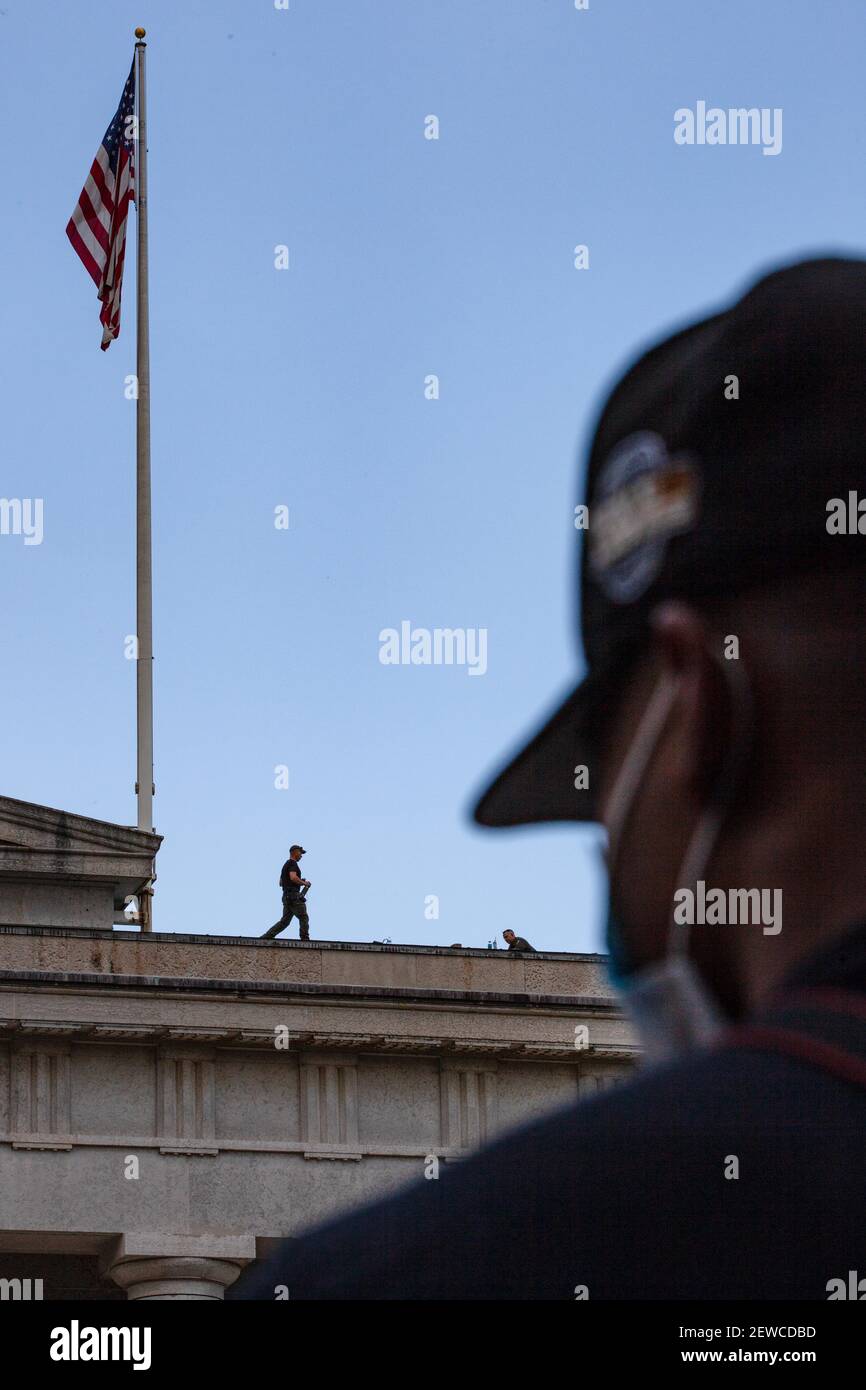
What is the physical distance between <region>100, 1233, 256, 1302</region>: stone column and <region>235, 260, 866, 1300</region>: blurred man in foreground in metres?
25.4

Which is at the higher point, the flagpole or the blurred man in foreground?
the flagpole

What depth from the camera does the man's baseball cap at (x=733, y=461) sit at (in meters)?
6.05

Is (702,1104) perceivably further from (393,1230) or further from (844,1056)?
(393,1230)

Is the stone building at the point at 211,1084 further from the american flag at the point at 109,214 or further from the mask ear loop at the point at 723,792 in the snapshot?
the mask ear loop at the point at 723,792

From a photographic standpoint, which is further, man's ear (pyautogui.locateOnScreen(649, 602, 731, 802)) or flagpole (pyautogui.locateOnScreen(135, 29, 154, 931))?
flagpole (pyautogui.locateOnScreen(135, 29, 154, 931))

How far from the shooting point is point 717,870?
601 cm

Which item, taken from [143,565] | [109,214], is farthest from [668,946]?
[109,214]

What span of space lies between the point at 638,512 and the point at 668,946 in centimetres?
110

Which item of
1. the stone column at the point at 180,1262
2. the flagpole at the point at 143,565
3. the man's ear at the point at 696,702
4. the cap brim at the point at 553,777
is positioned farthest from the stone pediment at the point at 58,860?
the man's ear at the point at 696,702

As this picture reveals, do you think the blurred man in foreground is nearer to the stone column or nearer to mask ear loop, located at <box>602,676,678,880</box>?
mask ear loop, located at <box>602,676,678,880</box>

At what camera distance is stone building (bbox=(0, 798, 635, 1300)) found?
31141 millimetres

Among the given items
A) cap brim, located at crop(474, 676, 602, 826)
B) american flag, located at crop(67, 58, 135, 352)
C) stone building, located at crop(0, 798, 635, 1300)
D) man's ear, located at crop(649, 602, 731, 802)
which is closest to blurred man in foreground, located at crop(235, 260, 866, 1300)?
man's ear, located at crop(649, 602, 731, 802)

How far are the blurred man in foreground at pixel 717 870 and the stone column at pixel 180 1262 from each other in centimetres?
2538
